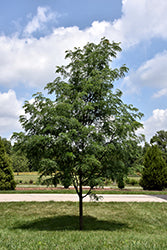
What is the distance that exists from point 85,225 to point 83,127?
4675 mm

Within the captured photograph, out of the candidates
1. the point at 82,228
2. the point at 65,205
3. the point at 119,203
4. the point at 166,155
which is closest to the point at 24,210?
the point at 65,205

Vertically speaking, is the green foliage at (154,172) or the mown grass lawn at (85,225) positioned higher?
the green foliage at (154,172)

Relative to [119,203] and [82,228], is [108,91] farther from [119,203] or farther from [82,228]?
[119,203]

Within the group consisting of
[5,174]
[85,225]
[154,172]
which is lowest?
[85,225]

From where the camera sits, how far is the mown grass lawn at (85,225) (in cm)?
595

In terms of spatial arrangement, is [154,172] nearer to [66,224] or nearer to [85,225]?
[85,225]

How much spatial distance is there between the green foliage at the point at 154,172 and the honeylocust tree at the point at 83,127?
1519 cm

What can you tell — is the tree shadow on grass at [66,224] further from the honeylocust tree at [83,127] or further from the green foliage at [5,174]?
the green foliage at [5,174]

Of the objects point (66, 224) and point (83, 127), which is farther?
point (66, 224)

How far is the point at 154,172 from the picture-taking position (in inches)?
888

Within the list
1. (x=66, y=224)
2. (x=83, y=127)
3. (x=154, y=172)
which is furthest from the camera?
(x=154, y=172)

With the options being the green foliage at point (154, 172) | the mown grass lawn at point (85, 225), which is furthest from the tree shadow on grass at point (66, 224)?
the green foliage at point (154, 172)

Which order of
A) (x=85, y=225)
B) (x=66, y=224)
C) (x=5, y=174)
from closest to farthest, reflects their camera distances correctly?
1. (x=85, y=225)
2. (x=66, y=224)
3. (x=5, y=174)

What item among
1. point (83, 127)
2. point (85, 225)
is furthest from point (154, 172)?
point (83, 127)
